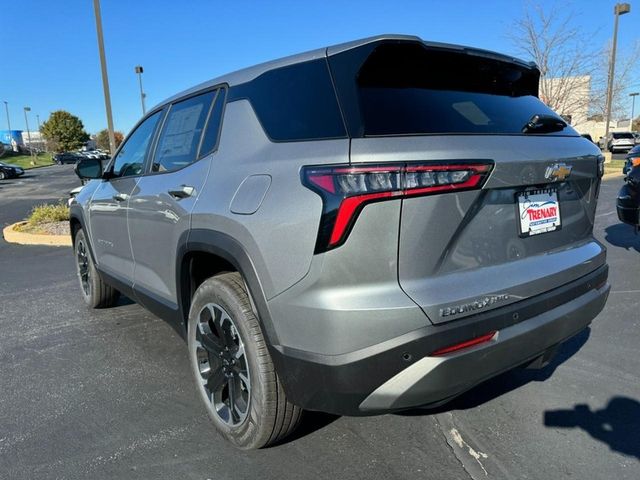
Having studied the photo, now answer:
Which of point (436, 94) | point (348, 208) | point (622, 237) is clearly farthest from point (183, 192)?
point (622, 237)

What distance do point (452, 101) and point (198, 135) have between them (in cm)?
143

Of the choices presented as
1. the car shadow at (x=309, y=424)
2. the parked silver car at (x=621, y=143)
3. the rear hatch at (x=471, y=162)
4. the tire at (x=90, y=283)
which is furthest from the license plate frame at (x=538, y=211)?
the parked silver car at (x=621, y=143)

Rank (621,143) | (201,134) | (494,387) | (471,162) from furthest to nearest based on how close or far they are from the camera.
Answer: (621,143) < (494,387) < (201,134) < (471,162)

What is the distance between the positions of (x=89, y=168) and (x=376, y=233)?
10.8ft

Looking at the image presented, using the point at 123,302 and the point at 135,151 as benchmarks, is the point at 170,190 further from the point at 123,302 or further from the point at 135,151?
the point at 123,302

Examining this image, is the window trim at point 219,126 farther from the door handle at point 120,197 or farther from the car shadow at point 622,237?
the car shadow at point 622,237

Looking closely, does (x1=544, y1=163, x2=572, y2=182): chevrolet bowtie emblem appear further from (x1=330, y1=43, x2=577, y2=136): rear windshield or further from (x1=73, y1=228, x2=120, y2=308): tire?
(x1=73, y1=228, x2=120, y2=308): tire

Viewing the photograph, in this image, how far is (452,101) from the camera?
2.25 meters

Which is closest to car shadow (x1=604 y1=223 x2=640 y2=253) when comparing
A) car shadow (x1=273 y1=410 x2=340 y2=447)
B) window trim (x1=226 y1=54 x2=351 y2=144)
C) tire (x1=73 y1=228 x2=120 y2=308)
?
car shadow (x1=273 y1=410 x2=340 y2=447)

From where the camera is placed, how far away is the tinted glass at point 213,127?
8.74ft

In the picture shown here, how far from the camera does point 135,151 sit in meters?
3.78

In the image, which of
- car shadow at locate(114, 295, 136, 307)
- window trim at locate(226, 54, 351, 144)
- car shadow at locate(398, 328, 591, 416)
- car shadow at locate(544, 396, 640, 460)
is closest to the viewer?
window trim at locate(226, 54, 351, 144)

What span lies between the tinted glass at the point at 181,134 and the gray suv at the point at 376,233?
0.08 meters

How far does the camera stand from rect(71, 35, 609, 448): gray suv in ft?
6.07
